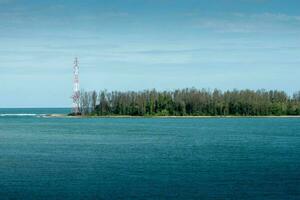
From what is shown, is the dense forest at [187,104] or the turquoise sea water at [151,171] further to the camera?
the dense forest at [187,104]

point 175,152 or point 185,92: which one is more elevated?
point 185,92

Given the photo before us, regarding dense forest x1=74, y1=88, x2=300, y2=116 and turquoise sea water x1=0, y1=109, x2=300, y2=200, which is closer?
turquoise sea water x1=0, y1=109, x2=300, y2=200

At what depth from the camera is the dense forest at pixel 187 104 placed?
559ft

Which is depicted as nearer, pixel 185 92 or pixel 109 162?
pixel 109 162

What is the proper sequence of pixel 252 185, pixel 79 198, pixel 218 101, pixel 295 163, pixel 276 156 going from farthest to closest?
pixel 218 101, pixel 276 156, pixel 295 163, pixel 252 185, pixel 79 198

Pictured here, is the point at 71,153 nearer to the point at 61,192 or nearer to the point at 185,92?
the point at 61,192

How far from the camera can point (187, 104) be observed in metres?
173

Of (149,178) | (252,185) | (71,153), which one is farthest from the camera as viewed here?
(71,153)

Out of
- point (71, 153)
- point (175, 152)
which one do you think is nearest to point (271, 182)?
point (175, 152)

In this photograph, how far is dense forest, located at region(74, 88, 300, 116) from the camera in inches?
6708

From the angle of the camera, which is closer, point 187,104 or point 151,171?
point 151,171

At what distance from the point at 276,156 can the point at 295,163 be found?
19.9 ft

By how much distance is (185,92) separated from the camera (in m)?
174

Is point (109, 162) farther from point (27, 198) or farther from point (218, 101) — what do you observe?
point (218, 101)
